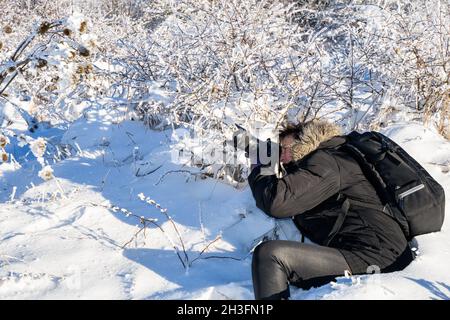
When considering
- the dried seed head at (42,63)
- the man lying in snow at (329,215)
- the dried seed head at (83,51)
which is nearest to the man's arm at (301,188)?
the man lying in snow at (329,215)

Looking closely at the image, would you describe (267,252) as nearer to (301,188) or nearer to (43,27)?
(301,188)

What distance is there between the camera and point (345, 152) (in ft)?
9.63

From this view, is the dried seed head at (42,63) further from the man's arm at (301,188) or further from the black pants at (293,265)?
the black pants at (293,265)

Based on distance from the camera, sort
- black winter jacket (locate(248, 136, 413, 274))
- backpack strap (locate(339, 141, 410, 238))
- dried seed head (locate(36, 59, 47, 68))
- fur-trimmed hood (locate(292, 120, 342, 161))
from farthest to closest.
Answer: dried seed head (locate(36, 59, 47, 68)) < fur-trimmed hood (locate(292, 120, 342, 161)) < backpack strap (locate(339, 141, 410, 238)) < black winter jacket (locate(248, 136, 413, 274))

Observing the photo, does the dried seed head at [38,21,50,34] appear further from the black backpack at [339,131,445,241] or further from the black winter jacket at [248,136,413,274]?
the black backpack at [339,131,445,241]

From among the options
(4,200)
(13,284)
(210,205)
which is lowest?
(13,284)

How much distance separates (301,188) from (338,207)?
0.25 m

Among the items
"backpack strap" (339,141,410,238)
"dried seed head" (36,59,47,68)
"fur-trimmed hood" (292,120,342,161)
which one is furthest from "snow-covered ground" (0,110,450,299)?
"dried seed head" (36,59,47,68)

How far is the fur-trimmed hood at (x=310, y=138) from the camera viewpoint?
9.39 feet

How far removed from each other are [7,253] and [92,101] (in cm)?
290

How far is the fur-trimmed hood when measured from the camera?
2863 mm
